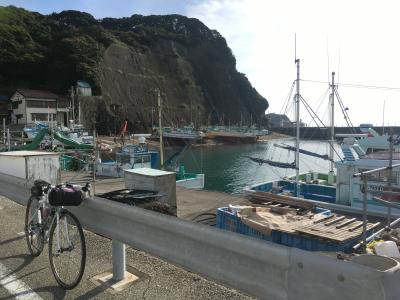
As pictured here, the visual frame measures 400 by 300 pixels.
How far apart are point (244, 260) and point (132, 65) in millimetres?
108285

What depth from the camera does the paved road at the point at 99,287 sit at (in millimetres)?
3816

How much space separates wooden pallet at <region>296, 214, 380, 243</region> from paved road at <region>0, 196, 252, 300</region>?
6733 mm

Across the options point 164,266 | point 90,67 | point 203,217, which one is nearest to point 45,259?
point 164,266

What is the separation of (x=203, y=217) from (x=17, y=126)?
63.0 m

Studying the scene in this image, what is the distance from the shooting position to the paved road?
150 inches

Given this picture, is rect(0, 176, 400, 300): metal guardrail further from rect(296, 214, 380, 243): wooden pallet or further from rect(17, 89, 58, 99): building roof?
rect(17, 89, 58, 99): building roof

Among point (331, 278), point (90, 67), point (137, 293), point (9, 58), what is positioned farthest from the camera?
point (90, 67)

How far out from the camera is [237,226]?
12.7 metres

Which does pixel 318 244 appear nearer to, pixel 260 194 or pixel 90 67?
pixel 260 194

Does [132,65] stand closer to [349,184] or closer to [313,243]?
[349,184]

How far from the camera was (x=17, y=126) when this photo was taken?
69.6 metres

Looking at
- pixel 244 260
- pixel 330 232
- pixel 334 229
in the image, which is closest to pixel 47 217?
pixel 244 260

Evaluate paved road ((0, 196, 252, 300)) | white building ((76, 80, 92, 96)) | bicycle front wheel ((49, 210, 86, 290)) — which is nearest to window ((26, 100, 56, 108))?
white building ((76, 80, 92, 96))

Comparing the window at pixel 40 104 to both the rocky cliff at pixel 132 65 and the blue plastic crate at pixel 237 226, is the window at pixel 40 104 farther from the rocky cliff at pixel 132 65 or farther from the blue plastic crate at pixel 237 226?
the blue plastic crate at pixel 237 226
